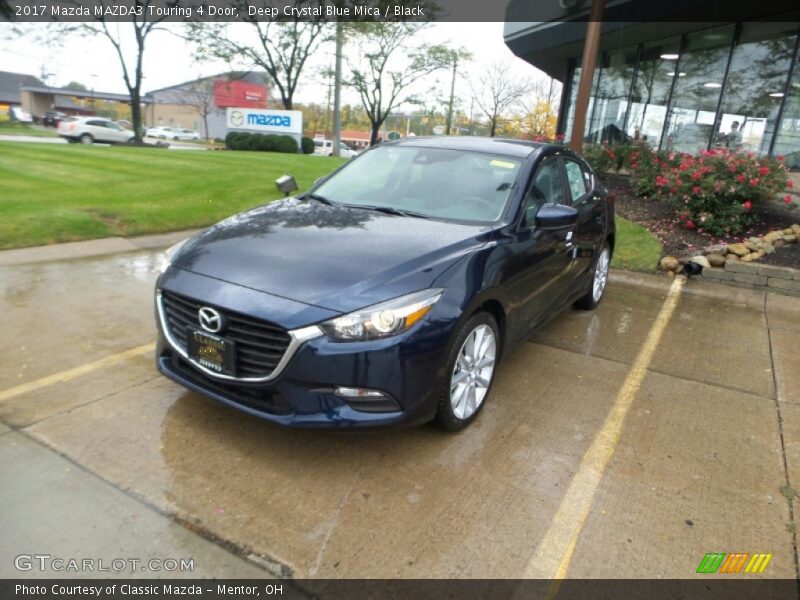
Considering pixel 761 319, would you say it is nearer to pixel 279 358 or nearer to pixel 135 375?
pixel 279 358

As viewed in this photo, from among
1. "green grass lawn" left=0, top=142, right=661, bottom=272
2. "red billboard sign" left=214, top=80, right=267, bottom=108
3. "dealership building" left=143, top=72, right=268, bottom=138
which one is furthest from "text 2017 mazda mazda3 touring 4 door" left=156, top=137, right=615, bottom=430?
"red billboard sign" left=214, top=80, right=267, bottom=108

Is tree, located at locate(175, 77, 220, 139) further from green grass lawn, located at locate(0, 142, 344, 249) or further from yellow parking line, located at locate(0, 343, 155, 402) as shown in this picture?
yellow parking line, located at locate(0, 343, 155, 402)

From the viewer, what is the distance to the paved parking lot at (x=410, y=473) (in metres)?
2.30

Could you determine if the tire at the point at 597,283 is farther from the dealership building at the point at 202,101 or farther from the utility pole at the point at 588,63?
the dealership building at the point at 202,101

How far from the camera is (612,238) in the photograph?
5.96 m

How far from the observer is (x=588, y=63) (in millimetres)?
8836

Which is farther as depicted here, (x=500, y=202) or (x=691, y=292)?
(x=691, y=292)

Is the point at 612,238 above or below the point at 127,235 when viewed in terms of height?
above

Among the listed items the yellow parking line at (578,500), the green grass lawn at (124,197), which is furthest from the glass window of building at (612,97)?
the yellow parking line at (578,500)

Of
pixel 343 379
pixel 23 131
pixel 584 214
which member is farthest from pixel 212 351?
pixel 23 131

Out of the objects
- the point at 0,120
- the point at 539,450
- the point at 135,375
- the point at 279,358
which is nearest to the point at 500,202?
the point at 539,450

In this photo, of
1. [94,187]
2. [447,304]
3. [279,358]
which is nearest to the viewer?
[279,358]
